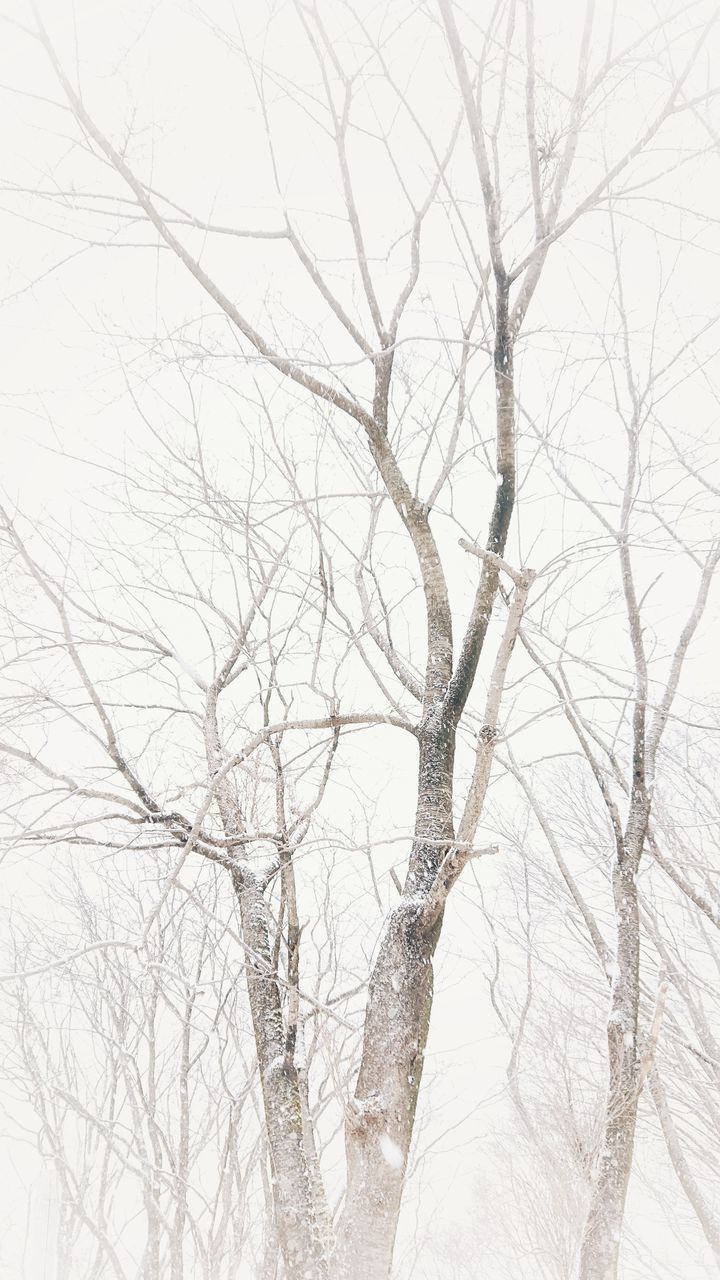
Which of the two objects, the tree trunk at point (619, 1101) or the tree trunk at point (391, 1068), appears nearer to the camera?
the tree trunk at point (391, 1068)

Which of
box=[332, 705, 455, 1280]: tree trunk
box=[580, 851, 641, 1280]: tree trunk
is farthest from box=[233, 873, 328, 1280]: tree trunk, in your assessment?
box=[580, 851, 641, 1280]: tree trunk

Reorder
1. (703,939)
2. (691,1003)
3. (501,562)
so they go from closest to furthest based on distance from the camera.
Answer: (501,562)
(691,1003)
(703,939)

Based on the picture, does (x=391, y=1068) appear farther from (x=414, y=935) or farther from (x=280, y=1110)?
(x=280, y=1110)

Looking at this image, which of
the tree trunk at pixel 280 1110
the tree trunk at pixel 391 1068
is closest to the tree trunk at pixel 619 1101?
the tree trunk at pixel 280 1110

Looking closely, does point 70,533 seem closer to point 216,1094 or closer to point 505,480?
point 505,480

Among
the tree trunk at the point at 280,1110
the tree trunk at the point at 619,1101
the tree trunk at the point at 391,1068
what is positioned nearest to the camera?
the tree trunk at the point at 391,1068

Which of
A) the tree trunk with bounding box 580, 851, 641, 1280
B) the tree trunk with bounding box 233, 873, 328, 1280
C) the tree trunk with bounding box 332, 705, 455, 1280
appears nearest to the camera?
the tree trunk with bounding box 332, 705, 455, 1280

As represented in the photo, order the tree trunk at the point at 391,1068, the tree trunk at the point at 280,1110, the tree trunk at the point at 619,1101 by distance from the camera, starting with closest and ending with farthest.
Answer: the tree trunk at the point at 391,1068
the tree trunk at the point at 280,1110
the tree trunk at the point at 619,1101

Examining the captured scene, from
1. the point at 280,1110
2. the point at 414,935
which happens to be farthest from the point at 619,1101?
the point at 414,935

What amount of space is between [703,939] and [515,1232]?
36.2 ft

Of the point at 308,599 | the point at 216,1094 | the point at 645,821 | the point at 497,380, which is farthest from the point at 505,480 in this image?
the point at 216,1094

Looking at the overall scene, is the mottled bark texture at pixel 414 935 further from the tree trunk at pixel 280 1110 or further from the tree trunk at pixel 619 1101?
the tree trunk at pixel 619 1101

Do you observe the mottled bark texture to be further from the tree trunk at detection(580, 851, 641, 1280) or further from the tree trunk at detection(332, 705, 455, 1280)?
the tree trunk at detection(580, 851, 641, 1280)

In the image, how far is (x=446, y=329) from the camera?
362cm
